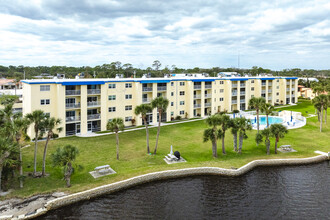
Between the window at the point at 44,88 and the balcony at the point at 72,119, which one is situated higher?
the window at the point at 44,88

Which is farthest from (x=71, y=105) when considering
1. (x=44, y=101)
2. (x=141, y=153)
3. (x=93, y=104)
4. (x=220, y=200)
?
(x=220, y=200)

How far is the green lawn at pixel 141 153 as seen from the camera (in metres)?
23.9

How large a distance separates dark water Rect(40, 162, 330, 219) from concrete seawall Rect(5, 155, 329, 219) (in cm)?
55

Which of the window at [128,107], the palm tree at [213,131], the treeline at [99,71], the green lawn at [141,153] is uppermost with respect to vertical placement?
the treeline at [99,71]

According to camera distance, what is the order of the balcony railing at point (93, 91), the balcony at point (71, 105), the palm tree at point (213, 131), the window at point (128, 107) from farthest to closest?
the window at point (128, 107) < the balcony railing at point (93, 91) < the balcony at point (71, 105) < the palm tree at point (213, 131)

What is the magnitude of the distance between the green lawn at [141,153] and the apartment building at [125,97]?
17.0 feet

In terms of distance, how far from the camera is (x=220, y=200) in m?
A: 21.8

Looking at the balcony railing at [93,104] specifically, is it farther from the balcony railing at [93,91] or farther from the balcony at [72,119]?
the balcony at [72,119]

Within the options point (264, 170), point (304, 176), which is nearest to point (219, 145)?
point (264, 170)

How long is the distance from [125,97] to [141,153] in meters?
19.4

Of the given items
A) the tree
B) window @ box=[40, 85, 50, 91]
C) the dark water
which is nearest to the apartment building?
window @ box=[40, 85, 50, 91]

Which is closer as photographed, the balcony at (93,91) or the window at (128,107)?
the balcony at (93,91)

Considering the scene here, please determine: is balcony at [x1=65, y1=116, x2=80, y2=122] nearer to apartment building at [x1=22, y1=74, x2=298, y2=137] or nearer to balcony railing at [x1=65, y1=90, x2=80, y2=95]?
apartment building at [x1=22, y1=74, x2=298, y2=137]

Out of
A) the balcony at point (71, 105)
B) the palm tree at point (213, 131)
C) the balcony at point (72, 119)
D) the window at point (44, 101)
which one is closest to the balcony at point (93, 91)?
the balcony at point (71, 105)
